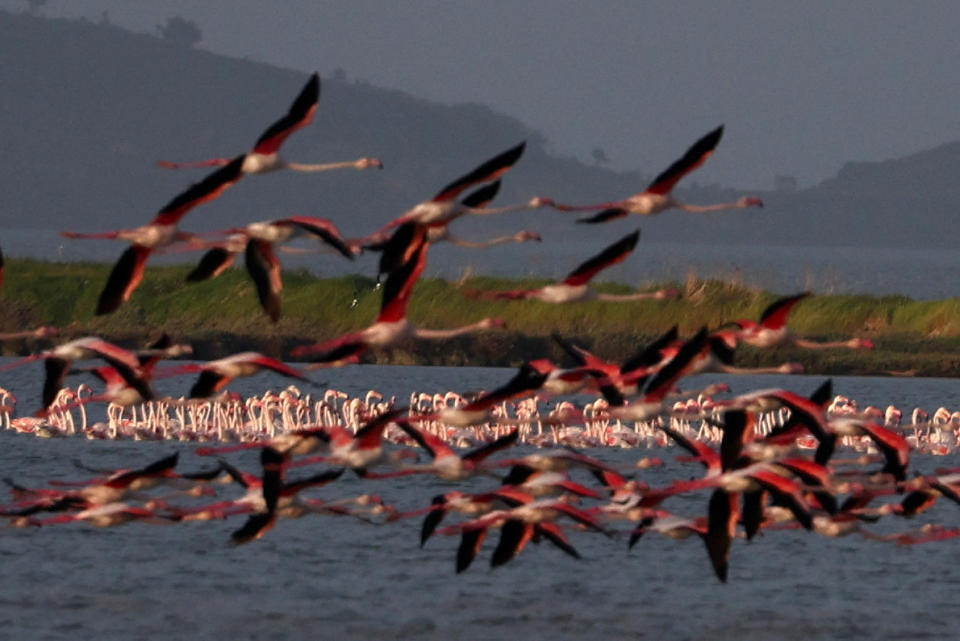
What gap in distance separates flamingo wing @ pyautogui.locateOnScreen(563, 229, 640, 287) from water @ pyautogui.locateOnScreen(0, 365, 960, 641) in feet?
37.0

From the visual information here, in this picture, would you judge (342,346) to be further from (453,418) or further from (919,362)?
(919,362)

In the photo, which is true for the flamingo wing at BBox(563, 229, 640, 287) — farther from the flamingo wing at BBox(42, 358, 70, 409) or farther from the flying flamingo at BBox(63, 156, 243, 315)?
the flamingo wing at BBox(42, 358, 70, 409)

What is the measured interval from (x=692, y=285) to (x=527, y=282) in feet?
17.5

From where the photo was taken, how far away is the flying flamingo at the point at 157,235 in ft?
46.8

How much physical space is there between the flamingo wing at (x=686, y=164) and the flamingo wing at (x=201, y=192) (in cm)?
309

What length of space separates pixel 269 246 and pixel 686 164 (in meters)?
3.12

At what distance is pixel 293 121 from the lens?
14516mm

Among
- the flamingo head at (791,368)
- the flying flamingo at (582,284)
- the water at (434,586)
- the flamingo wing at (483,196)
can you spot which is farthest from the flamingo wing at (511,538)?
the water at (434,586)

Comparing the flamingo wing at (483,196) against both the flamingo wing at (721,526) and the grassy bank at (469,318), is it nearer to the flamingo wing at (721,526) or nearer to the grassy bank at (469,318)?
the flamingo wing at (721,526)

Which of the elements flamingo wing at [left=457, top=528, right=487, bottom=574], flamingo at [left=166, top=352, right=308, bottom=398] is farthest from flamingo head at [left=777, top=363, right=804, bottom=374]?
flamingo at [left=166, top=352, right=308, bottom=398]

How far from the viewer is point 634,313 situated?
218 feet

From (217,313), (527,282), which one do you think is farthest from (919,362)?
(217,313)

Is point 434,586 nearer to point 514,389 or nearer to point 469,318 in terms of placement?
point 514,389

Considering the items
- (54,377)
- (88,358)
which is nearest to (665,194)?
(88,358)
